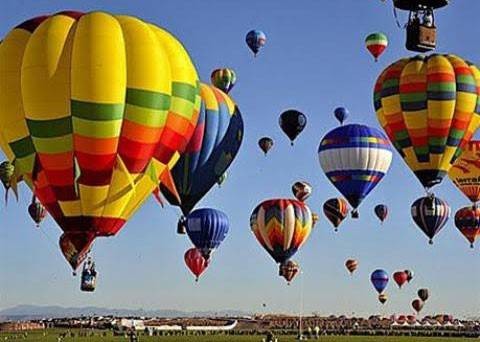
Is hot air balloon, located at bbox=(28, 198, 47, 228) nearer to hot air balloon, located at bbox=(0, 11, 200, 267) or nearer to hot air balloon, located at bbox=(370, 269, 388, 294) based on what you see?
hot air balloon, located at bbox=(0, 11, 200, 267)

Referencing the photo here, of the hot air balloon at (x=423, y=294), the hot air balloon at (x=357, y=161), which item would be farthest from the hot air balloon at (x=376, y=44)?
the hot air balloon at (x=423, y=294)

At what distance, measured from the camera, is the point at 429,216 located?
146ft

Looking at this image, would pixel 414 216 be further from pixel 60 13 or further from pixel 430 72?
pixel 60 13

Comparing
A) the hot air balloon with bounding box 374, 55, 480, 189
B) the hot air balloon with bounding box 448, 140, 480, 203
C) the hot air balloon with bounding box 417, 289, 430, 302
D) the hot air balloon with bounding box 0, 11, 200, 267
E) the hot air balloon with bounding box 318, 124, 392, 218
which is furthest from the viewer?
the hot air balloon with bounding box 417, 289, 430, 302

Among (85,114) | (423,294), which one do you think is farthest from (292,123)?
(423,294)

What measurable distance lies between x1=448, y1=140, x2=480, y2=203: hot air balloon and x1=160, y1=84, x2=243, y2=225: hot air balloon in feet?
48.2

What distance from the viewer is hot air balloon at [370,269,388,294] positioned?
227 feet

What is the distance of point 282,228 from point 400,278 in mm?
28761

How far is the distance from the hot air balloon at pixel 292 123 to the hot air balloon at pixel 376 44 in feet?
15.0

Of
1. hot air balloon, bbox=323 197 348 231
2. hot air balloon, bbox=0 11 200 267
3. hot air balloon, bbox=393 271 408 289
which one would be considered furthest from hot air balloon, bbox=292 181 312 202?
hot air balloon, bbox=0 11 200 267

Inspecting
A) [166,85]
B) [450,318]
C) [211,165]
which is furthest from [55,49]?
[450,318]

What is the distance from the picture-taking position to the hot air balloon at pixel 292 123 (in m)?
46.3

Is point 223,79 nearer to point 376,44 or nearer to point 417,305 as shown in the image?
point 376,44

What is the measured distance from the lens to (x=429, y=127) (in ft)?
121
